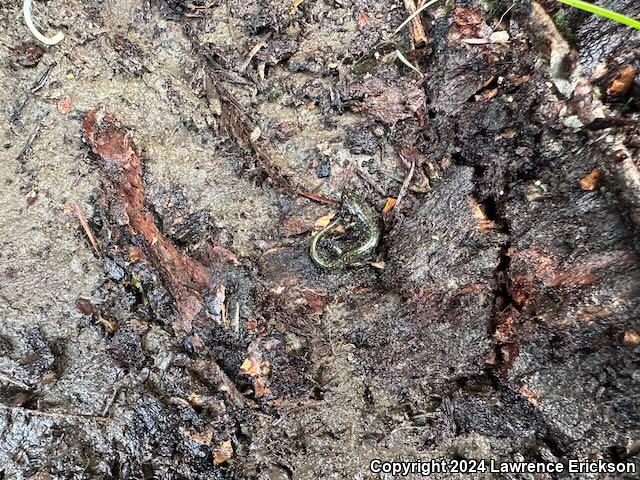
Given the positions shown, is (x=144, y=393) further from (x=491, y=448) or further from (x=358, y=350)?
(x=491, y=448)

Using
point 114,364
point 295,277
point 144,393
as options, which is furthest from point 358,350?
point 114,364

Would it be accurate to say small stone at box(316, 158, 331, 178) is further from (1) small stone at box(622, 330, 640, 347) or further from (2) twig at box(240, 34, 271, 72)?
(1) small stone at box(622, 330, 640, 347)

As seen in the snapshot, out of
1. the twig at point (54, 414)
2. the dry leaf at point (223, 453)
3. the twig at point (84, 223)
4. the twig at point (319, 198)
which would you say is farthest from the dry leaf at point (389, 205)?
the twig at point (54, 414)

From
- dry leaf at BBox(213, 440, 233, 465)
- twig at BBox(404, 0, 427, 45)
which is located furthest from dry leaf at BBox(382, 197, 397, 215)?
dry leaf at BBox(213, 440, 233, 465)

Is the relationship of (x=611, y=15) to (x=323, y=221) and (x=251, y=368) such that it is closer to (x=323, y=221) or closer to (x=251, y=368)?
(x=323, y=221)

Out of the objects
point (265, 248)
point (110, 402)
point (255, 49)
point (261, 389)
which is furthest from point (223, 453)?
point (255, 49)
